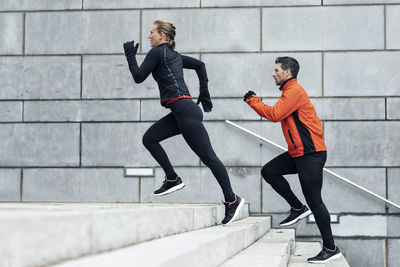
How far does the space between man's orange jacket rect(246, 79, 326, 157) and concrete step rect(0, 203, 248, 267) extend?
6.49 ft

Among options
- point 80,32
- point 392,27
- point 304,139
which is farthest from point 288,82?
point 80,32

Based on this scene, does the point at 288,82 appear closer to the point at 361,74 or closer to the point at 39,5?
the point at 361,74

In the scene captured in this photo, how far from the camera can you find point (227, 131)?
8.05 m

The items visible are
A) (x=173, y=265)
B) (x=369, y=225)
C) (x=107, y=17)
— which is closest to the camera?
(x=173, y=265)

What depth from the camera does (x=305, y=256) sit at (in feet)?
19.0

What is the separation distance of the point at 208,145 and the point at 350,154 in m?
3.60

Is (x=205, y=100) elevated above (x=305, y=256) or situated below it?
above

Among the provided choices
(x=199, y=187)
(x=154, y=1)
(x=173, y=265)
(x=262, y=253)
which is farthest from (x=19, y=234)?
(x=154, y=1)

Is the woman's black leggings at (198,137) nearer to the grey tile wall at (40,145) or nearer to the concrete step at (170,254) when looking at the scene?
the concrete step at (170,254)

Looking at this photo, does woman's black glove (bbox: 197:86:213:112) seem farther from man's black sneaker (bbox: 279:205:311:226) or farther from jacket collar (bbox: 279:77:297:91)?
man's black sneaker (bbox: 279:205:311:226)

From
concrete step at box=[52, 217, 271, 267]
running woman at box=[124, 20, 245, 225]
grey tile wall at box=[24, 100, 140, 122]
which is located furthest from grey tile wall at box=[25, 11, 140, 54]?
concrete step at box=[52, 217, 271, 267]

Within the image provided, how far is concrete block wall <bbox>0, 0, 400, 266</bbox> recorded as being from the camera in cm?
788

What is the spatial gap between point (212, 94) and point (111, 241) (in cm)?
581

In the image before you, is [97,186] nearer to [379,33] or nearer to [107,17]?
[107,17]
